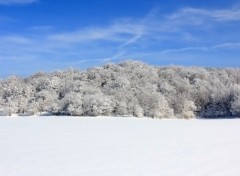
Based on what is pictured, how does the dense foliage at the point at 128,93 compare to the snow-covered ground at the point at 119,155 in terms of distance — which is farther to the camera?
the dense foliage at the point at 128,93

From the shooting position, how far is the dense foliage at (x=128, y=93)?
110 ft

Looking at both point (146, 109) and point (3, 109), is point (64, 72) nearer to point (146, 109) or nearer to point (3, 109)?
point (3, 109)

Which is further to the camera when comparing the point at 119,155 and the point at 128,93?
the point at 128,93

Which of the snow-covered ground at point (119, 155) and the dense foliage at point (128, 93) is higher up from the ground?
the dense foliage at point (128, 93)

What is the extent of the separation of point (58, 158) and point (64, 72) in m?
35.3

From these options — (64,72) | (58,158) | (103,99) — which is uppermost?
(64,72)

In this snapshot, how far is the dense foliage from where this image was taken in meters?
33.7

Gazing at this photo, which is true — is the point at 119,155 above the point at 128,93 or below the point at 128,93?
below

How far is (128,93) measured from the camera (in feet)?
116

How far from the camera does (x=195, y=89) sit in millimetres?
39344

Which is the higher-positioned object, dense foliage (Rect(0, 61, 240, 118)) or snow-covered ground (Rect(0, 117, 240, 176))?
dense foliage (Rect(0, 61, 240, 118))

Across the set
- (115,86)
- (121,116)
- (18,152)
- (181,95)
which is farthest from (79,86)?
(18,152)

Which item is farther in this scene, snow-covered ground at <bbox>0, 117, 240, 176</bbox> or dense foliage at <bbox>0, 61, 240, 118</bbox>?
dense foliage at <bbox>0, 61, 240, 118</bbox>

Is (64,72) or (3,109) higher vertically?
(64,72)
